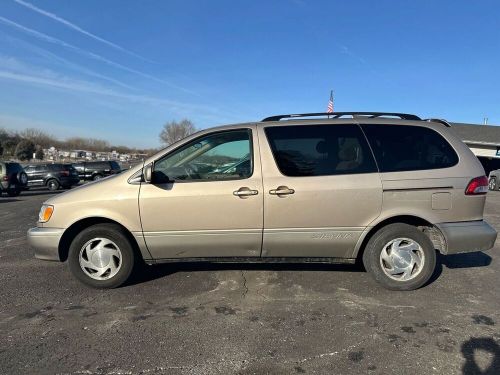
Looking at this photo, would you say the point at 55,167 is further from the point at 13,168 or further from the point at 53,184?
the point at 13,168

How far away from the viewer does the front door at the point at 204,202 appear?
4.06 meters

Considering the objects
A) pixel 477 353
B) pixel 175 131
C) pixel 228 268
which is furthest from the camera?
pixel 175 131

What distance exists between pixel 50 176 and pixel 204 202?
900 inches

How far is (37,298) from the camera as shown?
4.10m

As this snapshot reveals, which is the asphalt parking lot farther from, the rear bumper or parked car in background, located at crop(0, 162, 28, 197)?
parked car in background, located at crop(0, 162, 28, 197)

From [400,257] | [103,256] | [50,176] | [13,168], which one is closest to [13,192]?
[13,168]

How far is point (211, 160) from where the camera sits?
4.22 meters

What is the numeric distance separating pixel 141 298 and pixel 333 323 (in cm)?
201

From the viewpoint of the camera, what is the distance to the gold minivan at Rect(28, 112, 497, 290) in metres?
4.07

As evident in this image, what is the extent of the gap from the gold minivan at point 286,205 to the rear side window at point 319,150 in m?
0.01

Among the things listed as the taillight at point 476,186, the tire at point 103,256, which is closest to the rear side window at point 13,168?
the tire at point 103,256

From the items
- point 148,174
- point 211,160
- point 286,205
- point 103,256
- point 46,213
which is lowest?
point 103,256

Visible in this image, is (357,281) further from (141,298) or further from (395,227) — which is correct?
(141,298)

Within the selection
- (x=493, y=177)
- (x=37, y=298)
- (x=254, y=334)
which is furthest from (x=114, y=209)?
(x=493, y=177)
